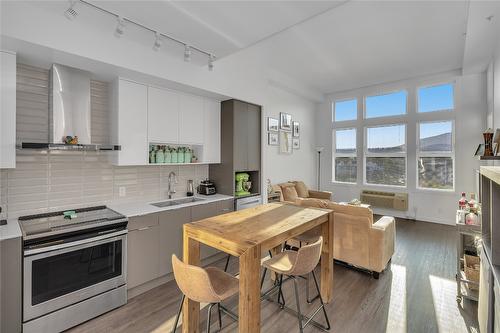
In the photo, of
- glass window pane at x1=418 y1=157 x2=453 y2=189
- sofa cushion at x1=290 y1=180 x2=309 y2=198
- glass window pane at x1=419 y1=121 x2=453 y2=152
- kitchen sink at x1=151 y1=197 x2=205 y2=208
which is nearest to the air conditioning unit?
glass window pane at x1=418 y1=157 x2=453 y2=189

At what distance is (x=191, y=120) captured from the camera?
3531 millimetres

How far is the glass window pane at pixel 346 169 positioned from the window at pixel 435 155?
Result: 1.54 m

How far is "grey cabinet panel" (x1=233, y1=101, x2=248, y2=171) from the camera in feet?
12.5

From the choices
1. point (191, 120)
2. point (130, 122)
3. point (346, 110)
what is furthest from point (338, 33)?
point (346, 110)

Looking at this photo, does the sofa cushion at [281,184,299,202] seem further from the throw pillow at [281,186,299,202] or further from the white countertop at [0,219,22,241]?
the white countertop at [0,219,22,241]

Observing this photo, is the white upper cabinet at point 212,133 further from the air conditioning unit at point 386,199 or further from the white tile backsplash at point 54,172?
the air conditioning unit at point 386,199

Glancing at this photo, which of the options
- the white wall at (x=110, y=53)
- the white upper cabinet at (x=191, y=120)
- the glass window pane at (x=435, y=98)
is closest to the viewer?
the white wall at (x=110, y=53)

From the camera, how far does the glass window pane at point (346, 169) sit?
6.98 m

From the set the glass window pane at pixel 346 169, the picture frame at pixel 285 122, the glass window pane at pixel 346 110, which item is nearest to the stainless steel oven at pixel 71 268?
the picture frame at pixel 285 122

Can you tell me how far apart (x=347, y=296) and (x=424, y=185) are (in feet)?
15.4

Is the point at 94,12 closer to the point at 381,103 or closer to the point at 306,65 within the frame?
the point at 306,65

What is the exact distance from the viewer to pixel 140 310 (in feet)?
7.92

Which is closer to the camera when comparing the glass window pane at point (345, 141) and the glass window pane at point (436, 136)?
the glass window pane at point (436, 136)

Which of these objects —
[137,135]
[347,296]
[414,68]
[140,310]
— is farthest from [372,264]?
[414,68]
